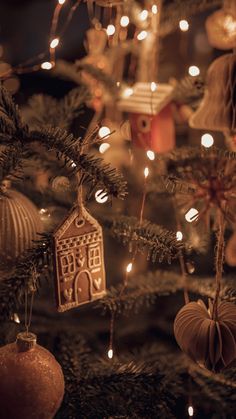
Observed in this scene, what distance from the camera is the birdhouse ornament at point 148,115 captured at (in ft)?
3.75

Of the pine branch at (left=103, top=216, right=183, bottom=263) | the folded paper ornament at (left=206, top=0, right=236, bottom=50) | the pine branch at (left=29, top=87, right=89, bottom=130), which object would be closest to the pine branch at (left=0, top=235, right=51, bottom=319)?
the pine branch at (left=103, top=216, right=183, bottom=263)

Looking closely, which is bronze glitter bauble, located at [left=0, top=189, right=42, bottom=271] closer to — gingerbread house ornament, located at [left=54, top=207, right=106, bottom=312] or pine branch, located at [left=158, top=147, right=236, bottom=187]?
gingerbread house ornament, located at [left=54, top=207, right=106, bottom=312]

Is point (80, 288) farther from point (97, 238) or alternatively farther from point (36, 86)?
point (36, 86)

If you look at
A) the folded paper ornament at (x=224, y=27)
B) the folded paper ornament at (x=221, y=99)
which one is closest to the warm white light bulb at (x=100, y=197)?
the folded paper ornament at (x=221, y=99)

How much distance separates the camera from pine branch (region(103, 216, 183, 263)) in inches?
30.9

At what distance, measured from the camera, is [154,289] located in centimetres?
105

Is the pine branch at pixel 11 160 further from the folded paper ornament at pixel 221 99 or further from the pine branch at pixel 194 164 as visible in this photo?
the folded paper ornament at pixel 221 99

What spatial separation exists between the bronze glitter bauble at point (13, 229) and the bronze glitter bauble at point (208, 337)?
0.22 m

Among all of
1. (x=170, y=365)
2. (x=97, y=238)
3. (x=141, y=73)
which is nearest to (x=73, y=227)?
(x=97, y=238)

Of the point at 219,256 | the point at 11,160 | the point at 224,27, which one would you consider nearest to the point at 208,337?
the point at 219,256

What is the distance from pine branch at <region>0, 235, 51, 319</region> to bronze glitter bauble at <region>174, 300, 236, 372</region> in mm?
189

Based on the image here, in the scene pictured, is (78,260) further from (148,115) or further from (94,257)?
(148,115)

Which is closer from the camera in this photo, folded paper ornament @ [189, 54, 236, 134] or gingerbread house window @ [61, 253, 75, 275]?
gingerbread house window @ [61, 253, 75, 275]

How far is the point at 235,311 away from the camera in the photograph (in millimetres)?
783
